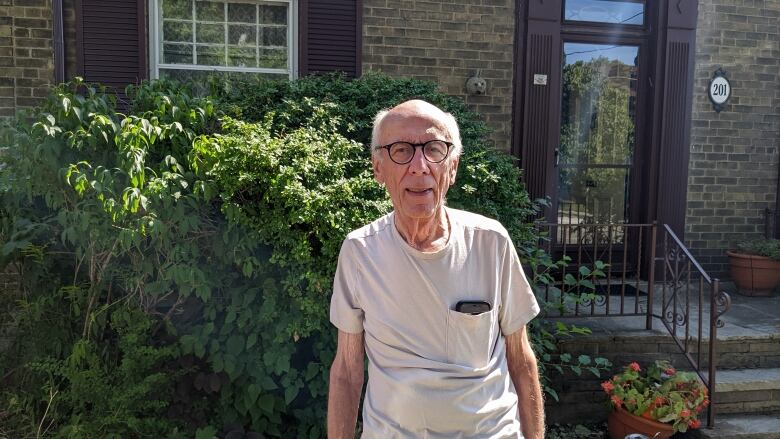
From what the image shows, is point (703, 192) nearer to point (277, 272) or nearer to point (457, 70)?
point (457, 70)

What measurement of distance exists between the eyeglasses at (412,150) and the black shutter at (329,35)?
378 cm

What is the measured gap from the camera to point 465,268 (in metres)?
1.83

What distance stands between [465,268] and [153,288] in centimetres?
207

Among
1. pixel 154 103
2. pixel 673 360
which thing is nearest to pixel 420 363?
pixel 154 103

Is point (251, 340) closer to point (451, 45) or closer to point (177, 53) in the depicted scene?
point (177, 53)

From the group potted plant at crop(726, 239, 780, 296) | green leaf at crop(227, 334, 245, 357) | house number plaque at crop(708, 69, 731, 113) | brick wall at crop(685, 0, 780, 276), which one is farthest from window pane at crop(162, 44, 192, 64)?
potted plant at crop(726, 239, 780, 296)

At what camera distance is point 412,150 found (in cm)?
182

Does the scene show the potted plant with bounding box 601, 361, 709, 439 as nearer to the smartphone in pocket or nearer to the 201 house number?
the smartphone in pocket

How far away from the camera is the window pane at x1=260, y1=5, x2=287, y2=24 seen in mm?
5484

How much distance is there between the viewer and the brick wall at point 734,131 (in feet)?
20.3

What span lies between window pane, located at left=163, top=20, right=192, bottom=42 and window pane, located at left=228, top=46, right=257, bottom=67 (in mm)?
351

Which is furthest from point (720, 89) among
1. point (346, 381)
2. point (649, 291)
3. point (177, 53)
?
point (346, 381)

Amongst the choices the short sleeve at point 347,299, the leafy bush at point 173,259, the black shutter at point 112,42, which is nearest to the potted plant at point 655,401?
the leafy bush at point 173,259

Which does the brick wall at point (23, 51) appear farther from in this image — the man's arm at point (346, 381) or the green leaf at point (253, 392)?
the man's arm at point (346, 381)
